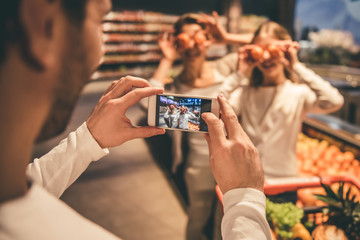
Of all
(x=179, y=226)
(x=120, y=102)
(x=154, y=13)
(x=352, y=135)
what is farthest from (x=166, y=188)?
(x=154, y=13)

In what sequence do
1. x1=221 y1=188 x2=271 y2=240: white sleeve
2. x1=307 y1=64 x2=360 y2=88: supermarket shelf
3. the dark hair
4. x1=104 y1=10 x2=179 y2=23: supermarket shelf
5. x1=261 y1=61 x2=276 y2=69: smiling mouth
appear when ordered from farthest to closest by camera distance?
x1=104 y1=10 x2=179 y2=23: supermarket shelf
x1=307 y1=64 x2=360 y2=88: supermarket shelf
x1=261 y1=61 x2=276 y2=69: smiling mouth
x1=221 y1=188 x2=271 y2=240: white sleeve
the dark hair

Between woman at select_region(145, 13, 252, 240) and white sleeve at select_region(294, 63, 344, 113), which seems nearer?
→ white sleeve at select_region(294, 63, 344, 113)

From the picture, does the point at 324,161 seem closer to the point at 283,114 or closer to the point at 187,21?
the point at 283,114

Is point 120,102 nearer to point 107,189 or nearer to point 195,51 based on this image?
point 195,51

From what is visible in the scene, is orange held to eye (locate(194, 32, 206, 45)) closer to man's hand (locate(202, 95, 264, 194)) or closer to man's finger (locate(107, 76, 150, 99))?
man's finger (locate(107, 76, 150, 99))

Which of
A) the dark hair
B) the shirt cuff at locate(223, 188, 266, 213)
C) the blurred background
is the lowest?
the blurred background

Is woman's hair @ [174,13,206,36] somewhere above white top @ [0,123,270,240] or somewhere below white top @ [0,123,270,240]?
above

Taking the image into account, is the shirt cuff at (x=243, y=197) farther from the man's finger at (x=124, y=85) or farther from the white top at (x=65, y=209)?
the man's finger at (x=124, y=85)

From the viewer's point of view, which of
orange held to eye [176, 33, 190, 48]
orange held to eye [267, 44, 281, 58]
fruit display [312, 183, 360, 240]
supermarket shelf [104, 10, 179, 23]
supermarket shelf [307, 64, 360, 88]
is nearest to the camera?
fruit display [312, 183, 360, 240]

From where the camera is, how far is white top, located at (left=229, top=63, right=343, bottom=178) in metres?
1.54

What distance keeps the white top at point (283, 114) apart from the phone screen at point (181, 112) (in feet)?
2.57

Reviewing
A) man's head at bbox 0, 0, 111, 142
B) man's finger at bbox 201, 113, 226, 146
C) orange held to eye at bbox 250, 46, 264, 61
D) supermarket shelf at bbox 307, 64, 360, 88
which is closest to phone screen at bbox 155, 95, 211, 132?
man's finger at bbox 201, 113, 226, 146

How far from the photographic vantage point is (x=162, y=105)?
2.98ft

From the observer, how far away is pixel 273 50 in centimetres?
146
